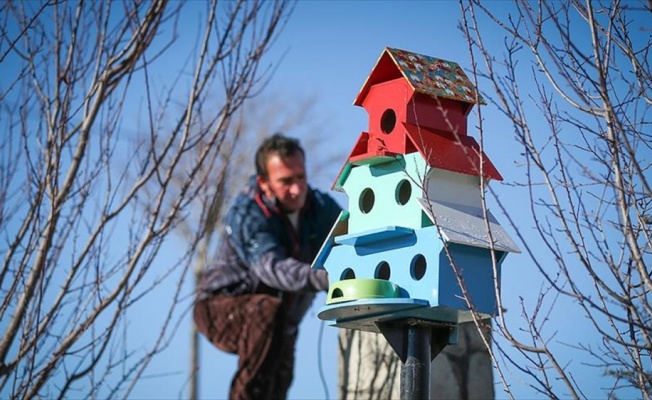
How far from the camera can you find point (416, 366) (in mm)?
3754

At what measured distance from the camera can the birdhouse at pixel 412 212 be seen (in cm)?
368

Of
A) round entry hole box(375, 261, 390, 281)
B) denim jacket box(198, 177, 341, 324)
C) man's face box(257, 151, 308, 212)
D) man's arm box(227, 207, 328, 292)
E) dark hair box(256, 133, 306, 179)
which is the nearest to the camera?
round entry hole box(375, 261, 390, 281)

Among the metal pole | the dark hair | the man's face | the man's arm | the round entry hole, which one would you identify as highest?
the dark hair

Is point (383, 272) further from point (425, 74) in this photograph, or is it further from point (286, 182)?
point (286, 182)

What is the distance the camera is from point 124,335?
169 inches

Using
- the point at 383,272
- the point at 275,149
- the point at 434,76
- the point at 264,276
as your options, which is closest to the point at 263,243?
the point at 264,276

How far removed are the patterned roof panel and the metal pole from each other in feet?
2.73

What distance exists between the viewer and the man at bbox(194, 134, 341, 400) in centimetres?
662

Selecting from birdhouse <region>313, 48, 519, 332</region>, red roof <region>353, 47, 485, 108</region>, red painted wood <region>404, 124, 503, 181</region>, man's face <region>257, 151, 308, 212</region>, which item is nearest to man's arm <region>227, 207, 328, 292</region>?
man's face <region>257, 151, 308, 212</region>

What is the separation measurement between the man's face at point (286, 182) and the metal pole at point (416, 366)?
3.09m

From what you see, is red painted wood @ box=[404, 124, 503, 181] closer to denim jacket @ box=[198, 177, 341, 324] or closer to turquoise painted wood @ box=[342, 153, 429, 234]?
turquoise painted wood @ box=[342, 153, 429, 234]

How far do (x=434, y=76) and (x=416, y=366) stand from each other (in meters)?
1.04

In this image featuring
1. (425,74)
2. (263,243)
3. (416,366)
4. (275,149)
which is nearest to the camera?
(416,366)

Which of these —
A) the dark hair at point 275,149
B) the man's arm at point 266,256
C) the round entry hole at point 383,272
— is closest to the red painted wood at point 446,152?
the round entry hole at point 383,272
